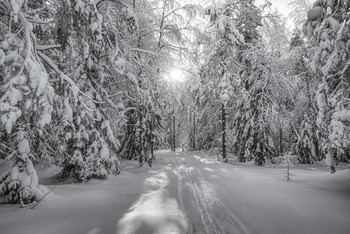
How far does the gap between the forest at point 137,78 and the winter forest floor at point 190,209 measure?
0.86 meters

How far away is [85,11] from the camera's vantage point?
7.31 metres

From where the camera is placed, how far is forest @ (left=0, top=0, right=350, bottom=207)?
634 cm

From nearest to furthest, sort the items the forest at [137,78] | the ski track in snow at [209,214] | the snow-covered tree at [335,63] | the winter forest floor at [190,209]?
the winter forest floor at [190,209] → the ski track in snow at [209,214] → the forest at [137,78] → the snow-covered tree at [335,63]

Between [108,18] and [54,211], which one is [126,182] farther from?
[108,18]

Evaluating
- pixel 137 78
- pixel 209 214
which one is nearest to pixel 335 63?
pixel 209 214

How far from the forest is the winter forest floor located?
2.82 ft

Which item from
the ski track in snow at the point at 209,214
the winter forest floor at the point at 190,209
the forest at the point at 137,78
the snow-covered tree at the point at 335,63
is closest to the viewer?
the winter forest floor at the point at 190,209

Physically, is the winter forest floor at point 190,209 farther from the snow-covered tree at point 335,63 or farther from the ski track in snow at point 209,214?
the snow-covered tree at point 335,63

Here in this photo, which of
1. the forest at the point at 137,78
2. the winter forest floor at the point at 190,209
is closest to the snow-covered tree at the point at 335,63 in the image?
the forest at the point at 137,78

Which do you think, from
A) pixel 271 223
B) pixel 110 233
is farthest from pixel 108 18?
pixel 271 223

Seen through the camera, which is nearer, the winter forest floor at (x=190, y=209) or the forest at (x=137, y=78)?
the winter forest floor at (x=190, y=209)

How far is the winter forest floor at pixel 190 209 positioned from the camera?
5547 millimetres

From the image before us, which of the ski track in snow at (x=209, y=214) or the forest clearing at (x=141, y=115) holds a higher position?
the forest clearing at (x=141, y=115)

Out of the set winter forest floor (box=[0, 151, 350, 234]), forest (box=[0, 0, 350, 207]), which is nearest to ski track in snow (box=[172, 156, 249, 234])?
winter forest floor (box=[0, 151, 350, 234])
